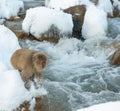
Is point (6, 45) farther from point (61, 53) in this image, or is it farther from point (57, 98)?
point (61, 53)

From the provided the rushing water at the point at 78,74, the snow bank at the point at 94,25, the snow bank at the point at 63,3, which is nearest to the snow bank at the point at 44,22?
the rushing water at the point at 78,74

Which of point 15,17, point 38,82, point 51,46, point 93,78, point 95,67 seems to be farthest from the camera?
point 15,17

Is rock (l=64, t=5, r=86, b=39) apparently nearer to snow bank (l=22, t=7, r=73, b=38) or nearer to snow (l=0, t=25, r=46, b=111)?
snow bank (l=22, t=7, r=73, b=38)

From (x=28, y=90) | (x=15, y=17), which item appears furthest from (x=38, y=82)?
(x=15, y=17)

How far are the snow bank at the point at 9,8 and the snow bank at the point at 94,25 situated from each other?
3934 mm

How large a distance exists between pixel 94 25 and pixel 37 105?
615 centimetres

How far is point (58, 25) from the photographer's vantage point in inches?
445

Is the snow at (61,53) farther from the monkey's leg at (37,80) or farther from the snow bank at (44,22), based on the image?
the monkey's leg at (37,80)

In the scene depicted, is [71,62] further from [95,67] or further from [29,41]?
[29,41]

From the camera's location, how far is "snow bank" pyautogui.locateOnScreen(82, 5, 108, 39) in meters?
11.6

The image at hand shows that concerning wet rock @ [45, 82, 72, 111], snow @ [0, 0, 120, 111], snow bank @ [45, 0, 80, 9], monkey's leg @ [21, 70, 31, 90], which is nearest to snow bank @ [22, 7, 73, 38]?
snow @ [0, 0, 120, 111]

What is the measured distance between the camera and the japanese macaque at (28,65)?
5.77 metres

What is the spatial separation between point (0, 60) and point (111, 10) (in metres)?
9.03

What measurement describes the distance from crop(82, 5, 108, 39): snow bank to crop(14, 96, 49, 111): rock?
5.24 metres
